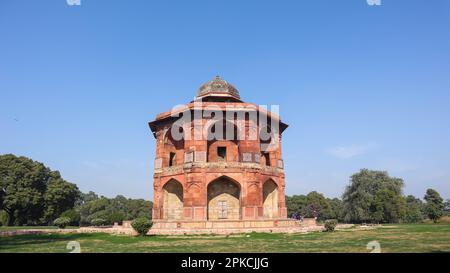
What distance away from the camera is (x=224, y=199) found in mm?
29031

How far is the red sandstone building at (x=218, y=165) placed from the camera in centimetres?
2725

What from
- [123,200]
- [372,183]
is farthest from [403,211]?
[123,200]

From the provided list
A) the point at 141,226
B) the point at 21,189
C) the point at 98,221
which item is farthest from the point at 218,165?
the point at 21,189

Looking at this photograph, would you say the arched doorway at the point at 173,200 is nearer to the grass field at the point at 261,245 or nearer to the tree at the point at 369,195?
the grass field at the point at 261,245

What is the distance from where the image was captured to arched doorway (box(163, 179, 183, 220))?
104 ft

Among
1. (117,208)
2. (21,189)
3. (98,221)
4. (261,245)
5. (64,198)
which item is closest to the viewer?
(261,245)

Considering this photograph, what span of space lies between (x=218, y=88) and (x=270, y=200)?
11.7 m

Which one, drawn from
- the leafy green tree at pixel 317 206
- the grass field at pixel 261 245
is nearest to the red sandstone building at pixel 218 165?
the grass field at pixel 261 245

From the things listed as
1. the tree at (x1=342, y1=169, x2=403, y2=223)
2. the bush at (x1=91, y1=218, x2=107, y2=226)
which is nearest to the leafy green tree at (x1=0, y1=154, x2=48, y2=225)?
the bush at (x1=91, y1=218, x2=107, y2=226)

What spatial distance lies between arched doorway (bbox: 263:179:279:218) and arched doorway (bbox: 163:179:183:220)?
778cm

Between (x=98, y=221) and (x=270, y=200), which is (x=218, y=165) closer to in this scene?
(x=270, y=200)
